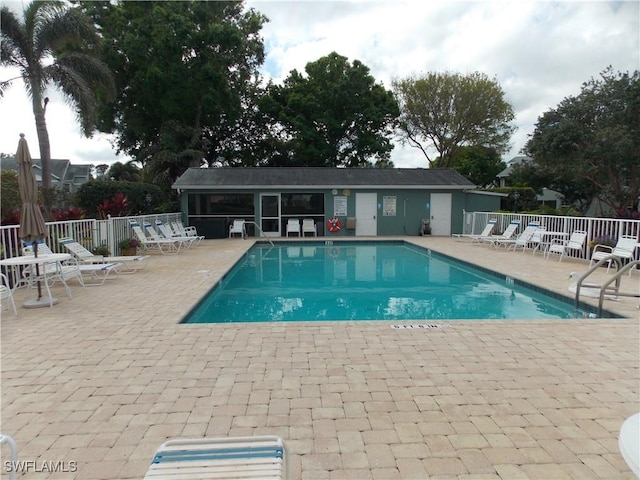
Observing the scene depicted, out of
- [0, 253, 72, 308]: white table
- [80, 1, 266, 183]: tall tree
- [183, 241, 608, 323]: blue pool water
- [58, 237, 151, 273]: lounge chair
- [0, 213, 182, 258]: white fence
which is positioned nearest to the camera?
[0, 253, 72, 308]: white table

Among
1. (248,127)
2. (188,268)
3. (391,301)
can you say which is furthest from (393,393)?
(248,127)

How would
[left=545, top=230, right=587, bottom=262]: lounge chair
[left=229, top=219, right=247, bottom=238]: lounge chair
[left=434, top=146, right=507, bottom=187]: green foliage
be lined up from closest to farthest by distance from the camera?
1. [left=545, top=230, right=587, bottom=262]: lounge chair
2. [left=229, top=219, right=247, bottom=238]: lounge chair
3. [left=434, top=146, right=507, bottom=187]: green foliage

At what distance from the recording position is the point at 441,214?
61.0 feet

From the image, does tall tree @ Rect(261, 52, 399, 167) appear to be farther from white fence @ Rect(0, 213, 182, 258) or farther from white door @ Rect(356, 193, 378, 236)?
white fence @ Rect(0, 213, 182, 258)

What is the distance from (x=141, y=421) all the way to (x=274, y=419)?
34.5 inches

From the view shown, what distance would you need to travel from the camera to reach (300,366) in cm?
364

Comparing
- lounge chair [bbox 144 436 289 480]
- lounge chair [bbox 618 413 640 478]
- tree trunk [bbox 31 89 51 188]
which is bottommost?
lounge chair [bbox 144 436 289 480]

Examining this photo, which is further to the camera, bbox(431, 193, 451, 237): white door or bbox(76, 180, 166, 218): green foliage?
bbox(431, 193, 451, 237): white door

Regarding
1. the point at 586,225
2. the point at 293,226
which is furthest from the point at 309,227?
the point at 586,225

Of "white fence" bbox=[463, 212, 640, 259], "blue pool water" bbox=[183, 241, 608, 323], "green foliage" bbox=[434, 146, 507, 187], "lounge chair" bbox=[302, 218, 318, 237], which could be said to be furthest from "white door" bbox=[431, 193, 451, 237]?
"green foliage" bbox=[434, 146, 507, 187]

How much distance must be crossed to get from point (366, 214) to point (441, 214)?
3.41 metres

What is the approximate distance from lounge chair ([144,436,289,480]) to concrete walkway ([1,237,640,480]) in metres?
0.54

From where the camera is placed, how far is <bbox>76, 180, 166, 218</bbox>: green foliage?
52.5 ft

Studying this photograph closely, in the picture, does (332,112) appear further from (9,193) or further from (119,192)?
(9,193)
